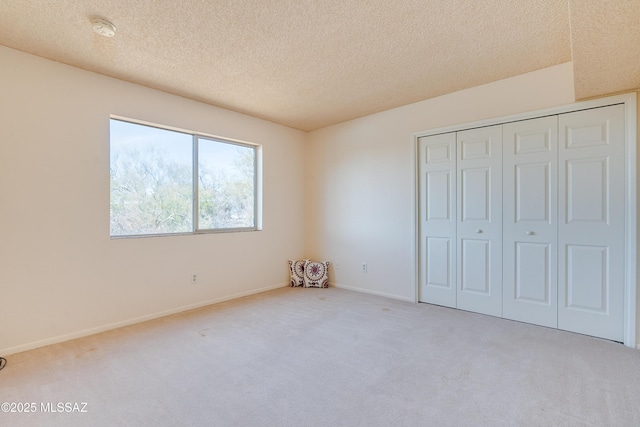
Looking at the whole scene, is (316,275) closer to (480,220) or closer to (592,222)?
(480,220)

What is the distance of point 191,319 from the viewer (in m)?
3.22

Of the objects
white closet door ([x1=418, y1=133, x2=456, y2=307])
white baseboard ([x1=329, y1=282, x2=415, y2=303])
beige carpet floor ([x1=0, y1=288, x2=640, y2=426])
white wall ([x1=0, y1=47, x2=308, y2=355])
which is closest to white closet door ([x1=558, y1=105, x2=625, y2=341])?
beige carpet floor ([x1=0, y1=288, x2=640, y2=426])

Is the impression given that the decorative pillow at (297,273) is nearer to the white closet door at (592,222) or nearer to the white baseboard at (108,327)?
the white baseboard at (108,327)

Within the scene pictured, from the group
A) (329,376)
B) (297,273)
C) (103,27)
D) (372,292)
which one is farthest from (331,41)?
(297,273)

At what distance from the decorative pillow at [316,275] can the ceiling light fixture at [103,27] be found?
3.58m

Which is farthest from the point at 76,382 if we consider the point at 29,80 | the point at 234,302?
the point at 29,80

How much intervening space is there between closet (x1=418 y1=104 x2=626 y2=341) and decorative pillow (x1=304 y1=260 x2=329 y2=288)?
1.47 metres

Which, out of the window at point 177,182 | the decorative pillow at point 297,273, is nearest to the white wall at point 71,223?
the window at point 177,182

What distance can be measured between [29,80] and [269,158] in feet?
8.70

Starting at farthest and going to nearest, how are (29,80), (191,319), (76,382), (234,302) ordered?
(234,302) < (191,319) < (29,80) < (76,382)

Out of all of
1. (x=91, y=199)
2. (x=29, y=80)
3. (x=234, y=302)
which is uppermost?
(x=29, y=80)

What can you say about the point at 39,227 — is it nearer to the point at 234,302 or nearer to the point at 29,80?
the point at 29,80

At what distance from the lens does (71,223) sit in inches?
109

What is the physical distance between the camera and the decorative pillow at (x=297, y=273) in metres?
4.70
